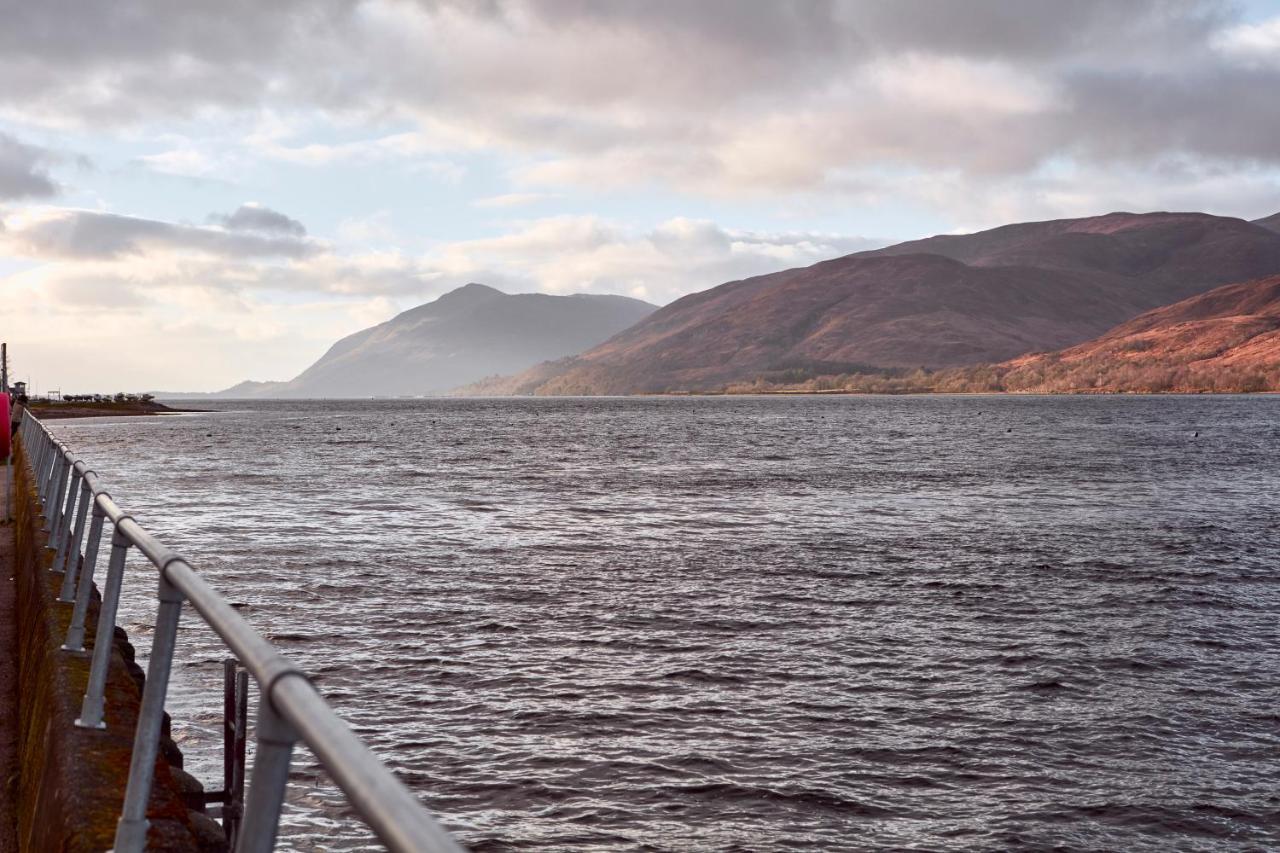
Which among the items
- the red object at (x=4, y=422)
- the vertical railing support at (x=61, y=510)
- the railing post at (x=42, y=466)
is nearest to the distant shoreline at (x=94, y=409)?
the red object at (x=4, y=422)

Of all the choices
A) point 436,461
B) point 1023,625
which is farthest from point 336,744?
point 436,461

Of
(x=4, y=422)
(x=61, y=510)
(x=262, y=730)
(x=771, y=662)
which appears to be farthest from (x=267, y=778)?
(x=4, y=422)

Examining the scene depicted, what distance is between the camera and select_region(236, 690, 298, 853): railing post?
215 cm

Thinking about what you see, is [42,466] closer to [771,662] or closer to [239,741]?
[771,662]

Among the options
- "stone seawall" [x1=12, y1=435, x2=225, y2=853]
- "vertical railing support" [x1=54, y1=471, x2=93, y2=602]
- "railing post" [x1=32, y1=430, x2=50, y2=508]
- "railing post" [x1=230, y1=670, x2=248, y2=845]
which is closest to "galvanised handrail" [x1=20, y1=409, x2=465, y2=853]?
"stone seawall" [x1=12, y1=435, x2=225, y2=853]

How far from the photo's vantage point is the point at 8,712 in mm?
Answer: 9750

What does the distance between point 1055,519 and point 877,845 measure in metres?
28.1

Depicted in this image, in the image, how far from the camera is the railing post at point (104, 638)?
5.16m

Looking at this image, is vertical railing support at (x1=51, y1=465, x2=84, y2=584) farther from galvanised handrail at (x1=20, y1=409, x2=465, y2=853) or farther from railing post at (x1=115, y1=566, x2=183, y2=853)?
railing post at (x1=115, y1=566, x2=183, y2=853)

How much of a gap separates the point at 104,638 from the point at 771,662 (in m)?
12.3

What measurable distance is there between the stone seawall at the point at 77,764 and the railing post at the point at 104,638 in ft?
0.27

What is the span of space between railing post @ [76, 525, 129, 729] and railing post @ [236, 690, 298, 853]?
308 cm

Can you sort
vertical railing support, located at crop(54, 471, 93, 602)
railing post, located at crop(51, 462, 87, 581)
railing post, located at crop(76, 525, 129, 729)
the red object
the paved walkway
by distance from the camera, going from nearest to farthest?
1. railing post, located at crop(76, 525, 129, 729)
2. the paved walkway
3. vertical railing support, located at crop(54, 471, 93, 602)
4. railing post, located at crop(51, 462, 87, 581)
5. the red object

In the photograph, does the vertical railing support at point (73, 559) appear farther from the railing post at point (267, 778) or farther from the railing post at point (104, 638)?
the railing post at point (267, 778)
